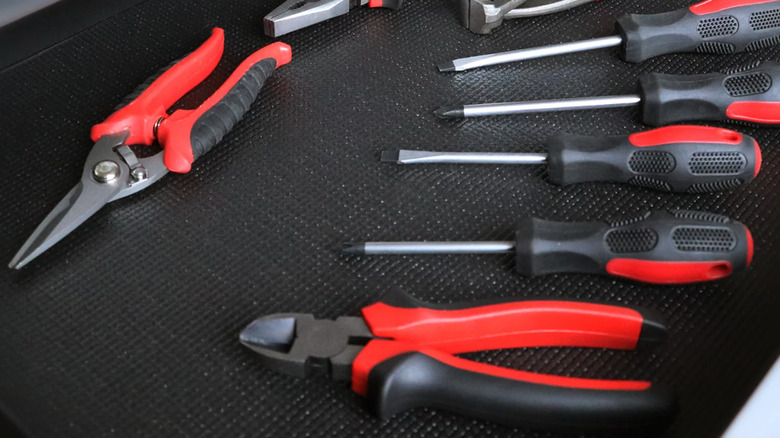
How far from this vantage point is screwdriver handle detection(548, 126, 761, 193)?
0.77 meters

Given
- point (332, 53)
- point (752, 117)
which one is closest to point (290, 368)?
point (332, 53)

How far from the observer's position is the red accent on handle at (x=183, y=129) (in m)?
0.81

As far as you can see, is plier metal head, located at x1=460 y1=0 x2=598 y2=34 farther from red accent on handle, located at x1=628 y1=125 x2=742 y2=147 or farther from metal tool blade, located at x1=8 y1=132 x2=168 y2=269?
metal tool blade, located at x1=8 y1=132 x2=168 y2=269

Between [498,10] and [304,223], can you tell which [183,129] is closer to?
[304,223]

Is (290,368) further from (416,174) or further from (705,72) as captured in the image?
(705,72)

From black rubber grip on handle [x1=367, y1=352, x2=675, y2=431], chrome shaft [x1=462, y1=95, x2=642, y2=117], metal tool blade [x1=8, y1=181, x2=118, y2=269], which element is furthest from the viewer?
chrome shaft [x1=462, y1=95, x2=642, y2=117]

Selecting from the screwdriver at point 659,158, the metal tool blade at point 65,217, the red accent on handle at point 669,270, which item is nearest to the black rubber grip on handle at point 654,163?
the screwdriver at point 659,158

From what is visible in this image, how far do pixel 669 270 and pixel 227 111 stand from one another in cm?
47

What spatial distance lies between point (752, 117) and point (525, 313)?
14.9 inches

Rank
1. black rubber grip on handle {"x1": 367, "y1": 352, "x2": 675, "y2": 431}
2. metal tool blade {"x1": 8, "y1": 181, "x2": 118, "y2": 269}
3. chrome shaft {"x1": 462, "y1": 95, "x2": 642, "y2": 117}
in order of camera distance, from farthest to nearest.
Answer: chrome shaft {"x1": 462, "y1": 95, "x2": 642, "y2": 117}, metal tool blade {"x1": 8, "y1": 181, "x2": 118, "y2": 269}, black rubber grip on handle {"x1": 367, "y1": 352, "x2": 675, "y2": 431}

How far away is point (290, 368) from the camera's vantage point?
26.0 inches

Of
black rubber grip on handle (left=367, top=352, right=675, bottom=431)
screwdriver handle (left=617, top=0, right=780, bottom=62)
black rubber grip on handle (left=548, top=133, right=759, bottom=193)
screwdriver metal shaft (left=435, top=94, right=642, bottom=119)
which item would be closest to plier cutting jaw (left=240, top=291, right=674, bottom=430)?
black rubber grip on handle (left=367, top=352, right=675, bottom=431)

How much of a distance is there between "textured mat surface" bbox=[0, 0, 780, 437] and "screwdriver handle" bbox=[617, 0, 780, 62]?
2 centimetres

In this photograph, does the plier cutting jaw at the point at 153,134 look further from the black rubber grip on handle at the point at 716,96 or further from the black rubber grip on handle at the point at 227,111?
the black rubber grip on handle at the point at 716,96
